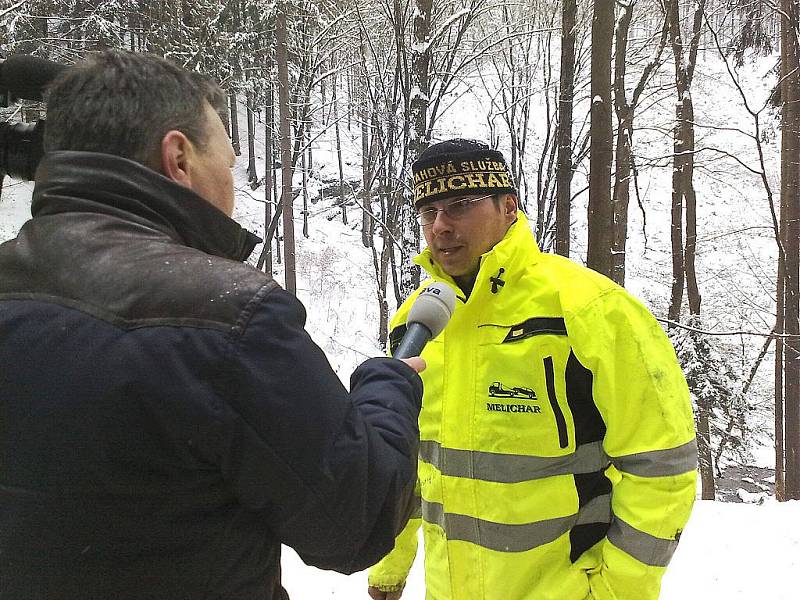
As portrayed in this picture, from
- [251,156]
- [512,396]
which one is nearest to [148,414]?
[512,396]

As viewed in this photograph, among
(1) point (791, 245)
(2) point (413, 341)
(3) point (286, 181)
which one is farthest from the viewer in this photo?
(3) point (286, 181)

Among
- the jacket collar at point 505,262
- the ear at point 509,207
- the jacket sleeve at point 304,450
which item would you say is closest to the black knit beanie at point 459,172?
the ear at point 509,207

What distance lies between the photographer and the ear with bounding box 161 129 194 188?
107 cm

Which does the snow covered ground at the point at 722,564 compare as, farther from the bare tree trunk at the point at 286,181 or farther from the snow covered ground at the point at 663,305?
the bare tree trunk at the point at 286,181

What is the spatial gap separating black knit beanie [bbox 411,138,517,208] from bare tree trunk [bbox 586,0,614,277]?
3.66 meters

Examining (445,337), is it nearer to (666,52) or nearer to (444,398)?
(444,398)

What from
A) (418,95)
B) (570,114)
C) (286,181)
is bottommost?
(286,181)

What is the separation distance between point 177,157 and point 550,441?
1360 mm

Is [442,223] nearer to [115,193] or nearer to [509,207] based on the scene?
[509,207]

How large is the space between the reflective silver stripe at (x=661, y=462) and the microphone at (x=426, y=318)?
27.4 inches

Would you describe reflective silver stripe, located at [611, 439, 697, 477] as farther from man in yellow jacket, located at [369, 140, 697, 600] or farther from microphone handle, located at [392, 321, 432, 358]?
microphone handle, located at [392, 321, 432, 358]

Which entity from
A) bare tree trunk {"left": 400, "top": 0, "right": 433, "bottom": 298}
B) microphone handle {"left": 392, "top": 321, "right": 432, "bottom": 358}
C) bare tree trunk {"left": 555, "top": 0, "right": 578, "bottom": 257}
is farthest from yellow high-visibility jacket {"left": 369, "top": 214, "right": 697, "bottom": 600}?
bare tree trunk {"left": 555, "top": 0, "right": 578, "bottom": 257}

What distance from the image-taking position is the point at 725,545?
5555 millimetres

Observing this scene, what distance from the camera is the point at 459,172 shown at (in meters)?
2.25
